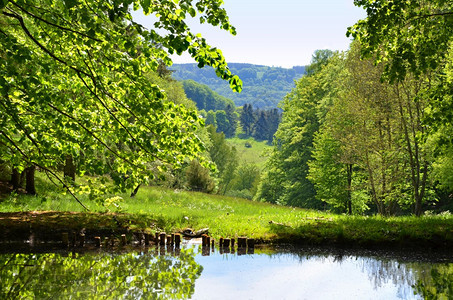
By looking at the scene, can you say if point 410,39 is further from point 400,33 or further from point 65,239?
point 65,239

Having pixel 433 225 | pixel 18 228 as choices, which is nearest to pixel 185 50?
pixel 18 228

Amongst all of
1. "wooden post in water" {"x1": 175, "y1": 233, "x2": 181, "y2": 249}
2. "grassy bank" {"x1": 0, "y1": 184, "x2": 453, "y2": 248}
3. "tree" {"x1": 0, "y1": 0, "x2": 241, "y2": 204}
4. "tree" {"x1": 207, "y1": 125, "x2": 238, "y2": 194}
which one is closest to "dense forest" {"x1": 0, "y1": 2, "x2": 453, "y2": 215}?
"tree" {"x1": 0, "y1": 0, "x2": 241, "y2": 204}

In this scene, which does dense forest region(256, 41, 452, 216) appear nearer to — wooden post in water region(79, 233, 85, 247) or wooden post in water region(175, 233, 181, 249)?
wooden post in water region(175, 233, 181, 249)

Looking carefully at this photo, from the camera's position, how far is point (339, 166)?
36094mm

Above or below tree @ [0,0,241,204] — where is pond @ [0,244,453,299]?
below

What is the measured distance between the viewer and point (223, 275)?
1072 cm

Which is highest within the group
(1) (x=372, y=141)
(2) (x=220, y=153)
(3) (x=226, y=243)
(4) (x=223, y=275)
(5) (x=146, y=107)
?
(5) (x=146, y=107)

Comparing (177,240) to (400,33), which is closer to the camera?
(400,33)

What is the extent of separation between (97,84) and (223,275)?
5.68 m

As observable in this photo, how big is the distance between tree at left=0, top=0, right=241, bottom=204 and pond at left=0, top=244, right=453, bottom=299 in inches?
98.3

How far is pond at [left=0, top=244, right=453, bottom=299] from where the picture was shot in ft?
29.9

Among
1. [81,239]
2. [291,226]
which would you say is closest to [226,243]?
[291,226]

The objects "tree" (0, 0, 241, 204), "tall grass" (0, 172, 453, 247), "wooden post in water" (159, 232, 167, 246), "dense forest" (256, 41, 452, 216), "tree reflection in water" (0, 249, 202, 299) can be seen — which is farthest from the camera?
"dense forest" (256, 41, 452, 216)

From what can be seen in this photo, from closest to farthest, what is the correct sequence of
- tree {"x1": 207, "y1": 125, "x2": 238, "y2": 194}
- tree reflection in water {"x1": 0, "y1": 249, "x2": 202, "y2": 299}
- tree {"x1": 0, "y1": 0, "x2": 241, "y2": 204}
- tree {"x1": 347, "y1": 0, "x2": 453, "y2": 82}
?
tree {"x1": 0, "y1": 0, "x2": 241, "y2": 204}, tree reflection in water {"x1": 0, "y1": 249, "x2": 202, "y2": 299}, tree {"x1": 347, "y1": 0, "x2": 453, "y2": 82}, tree {"x1": 207, "y1": 125, "x2": 238, "y2": 194}
